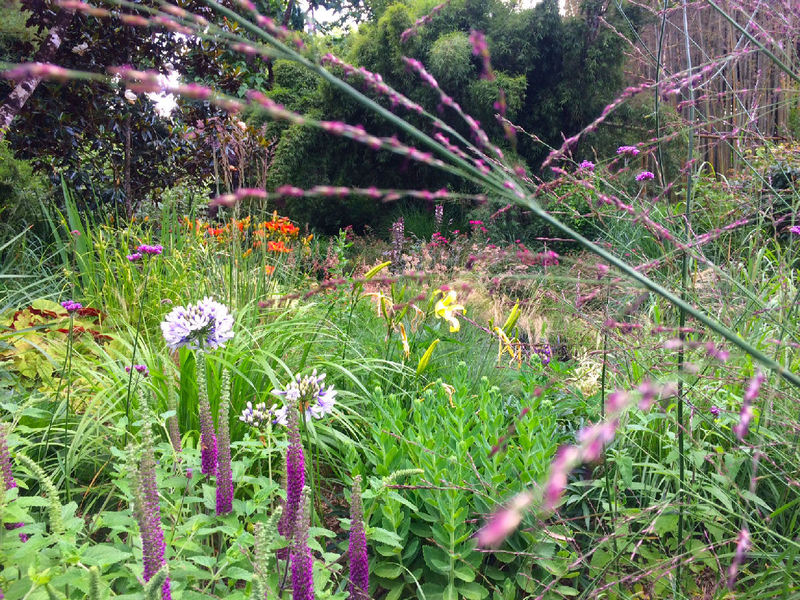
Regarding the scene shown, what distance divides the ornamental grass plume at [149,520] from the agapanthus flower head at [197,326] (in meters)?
0.37

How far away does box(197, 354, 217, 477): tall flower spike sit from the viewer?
133 centimetres

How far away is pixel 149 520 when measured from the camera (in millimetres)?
1052

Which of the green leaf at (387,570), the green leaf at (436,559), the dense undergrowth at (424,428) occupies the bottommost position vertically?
the green leaf at (387,570)

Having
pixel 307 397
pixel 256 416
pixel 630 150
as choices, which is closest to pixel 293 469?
pixel 307 397

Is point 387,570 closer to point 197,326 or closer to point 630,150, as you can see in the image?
point 197,326

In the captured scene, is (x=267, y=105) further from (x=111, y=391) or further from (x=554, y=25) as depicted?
(x=554, y=25)

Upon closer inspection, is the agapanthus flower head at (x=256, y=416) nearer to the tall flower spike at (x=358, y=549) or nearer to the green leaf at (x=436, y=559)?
the tall flower spike at (x=358, y=549)

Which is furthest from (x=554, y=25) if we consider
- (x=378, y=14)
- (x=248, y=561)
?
(x=248, y=561)

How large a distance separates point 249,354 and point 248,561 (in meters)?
1.20

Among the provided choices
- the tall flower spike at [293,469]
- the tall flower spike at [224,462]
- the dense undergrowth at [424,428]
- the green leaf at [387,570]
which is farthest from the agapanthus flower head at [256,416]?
the green leaf at [387,570]

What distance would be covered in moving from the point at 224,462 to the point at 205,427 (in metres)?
0.09

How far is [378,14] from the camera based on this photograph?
10.2m

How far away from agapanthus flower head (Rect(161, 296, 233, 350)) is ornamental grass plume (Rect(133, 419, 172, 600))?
1.22ft

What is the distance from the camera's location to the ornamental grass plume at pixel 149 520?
104cm
